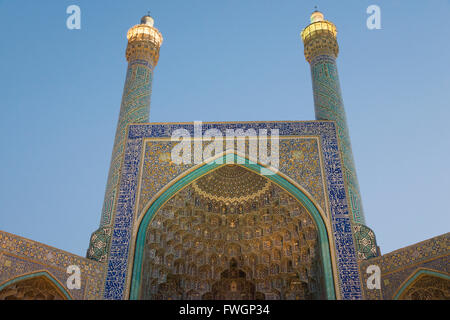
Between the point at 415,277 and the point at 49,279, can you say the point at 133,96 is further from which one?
the point at 415,277

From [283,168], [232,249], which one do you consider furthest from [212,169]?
[232,249]

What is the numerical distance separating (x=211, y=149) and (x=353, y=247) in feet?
10.0

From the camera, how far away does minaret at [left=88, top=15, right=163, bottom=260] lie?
7.82 metres

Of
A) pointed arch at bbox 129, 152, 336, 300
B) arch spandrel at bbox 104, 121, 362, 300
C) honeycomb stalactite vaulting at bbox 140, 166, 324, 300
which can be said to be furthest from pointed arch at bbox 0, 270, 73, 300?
honeycomb stalactite vaulting at bbox 140, 166, 324, 300

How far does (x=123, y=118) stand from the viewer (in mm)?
9211

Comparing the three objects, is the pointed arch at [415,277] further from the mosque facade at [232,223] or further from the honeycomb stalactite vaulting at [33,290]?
the honeycomb stalactite vaulting at [33,290]

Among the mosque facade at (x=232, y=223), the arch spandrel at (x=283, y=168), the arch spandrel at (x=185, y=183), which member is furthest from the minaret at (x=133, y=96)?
the arch spandrel at (x=283, y=168)

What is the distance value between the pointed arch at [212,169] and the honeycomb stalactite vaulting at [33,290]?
1142 millimetres

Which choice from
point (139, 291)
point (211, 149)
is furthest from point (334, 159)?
point (139, 291)

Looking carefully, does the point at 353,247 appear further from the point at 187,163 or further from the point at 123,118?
the point at 123,118

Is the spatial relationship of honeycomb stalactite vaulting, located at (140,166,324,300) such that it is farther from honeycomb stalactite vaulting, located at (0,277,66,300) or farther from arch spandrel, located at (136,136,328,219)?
honeycomb stalactite vaulting, located at (0,277,66,300)

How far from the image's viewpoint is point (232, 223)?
→ 31.0 feet

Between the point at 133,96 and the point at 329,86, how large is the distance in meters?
4.04
